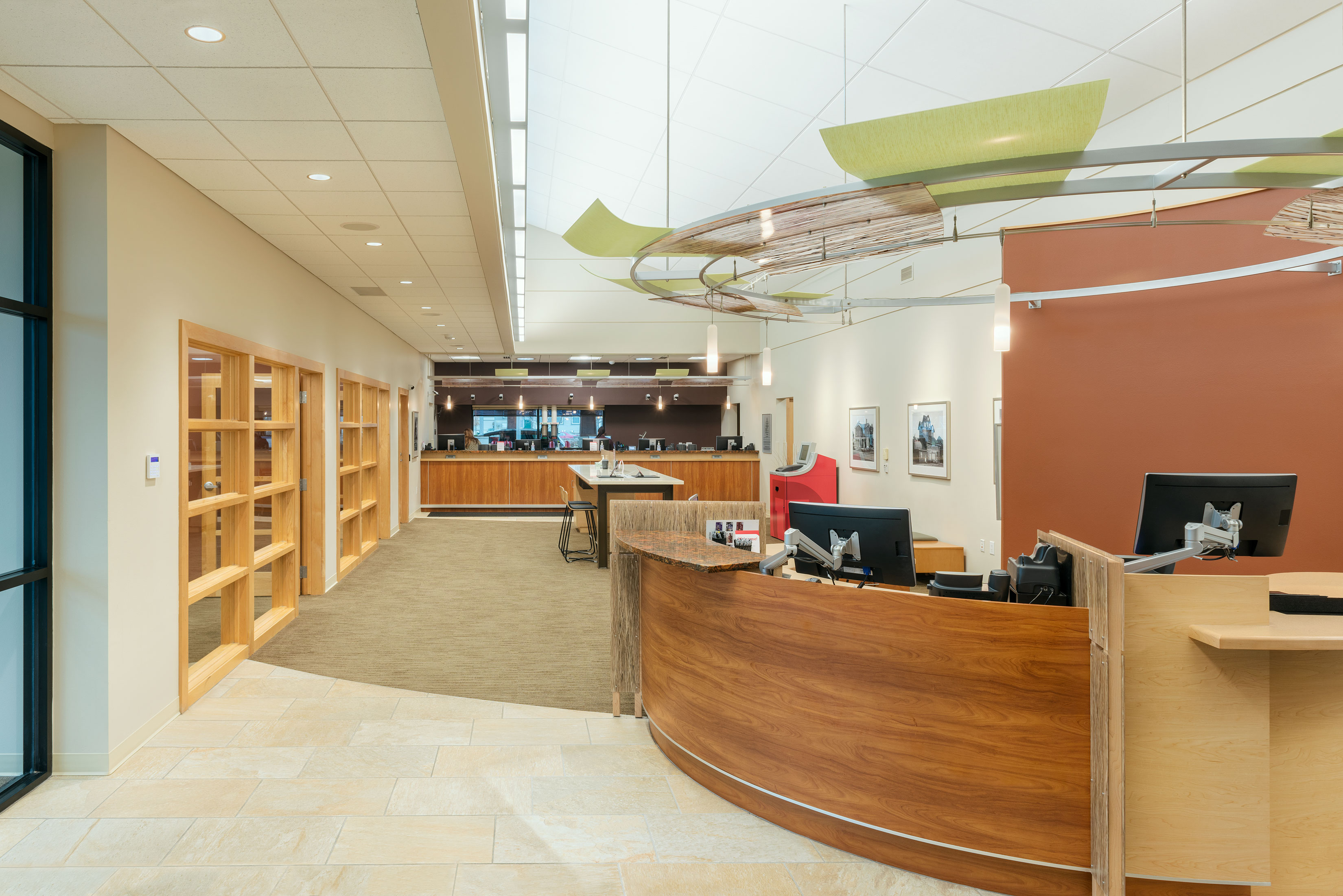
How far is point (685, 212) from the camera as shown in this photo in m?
10.9

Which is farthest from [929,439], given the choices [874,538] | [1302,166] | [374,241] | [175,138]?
[175,138]

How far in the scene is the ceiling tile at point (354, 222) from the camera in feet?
15.6

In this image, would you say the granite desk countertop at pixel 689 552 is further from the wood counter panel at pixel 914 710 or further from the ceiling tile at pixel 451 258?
the ceiling tile at pixel 451 258

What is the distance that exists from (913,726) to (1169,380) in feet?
12.3

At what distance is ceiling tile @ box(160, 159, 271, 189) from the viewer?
382 centimetres

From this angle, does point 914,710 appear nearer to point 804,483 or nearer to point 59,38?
point 59,38

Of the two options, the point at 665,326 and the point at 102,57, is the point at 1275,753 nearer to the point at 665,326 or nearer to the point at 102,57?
the point at 102,57

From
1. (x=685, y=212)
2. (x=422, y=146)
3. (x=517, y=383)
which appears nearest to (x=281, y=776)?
(x=422, y=146)

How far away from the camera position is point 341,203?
447 centimetres

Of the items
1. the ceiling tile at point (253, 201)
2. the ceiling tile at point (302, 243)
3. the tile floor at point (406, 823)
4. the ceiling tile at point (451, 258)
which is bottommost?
the tile floor at point (406, 823)

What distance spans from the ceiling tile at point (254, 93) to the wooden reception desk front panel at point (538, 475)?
11.6 meters

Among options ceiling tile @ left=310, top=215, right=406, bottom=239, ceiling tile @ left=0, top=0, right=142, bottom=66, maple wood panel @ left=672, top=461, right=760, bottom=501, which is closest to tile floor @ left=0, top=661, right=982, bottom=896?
ceiling tile @ left=0, top=0, right=142, bottom=66

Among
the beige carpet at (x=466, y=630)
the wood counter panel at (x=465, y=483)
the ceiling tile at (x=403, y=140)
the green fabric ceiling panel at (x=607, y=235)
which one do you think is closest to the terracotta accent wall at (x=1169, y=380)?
the green fabric ceiling panel at (x=607, y=235)

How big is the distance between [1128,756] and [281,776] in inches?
137
